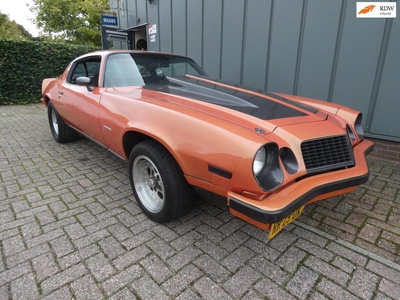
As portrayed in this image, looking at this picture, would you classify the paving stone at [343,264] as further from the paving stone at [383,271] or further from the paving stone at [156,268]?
the paving stone at [156,268]

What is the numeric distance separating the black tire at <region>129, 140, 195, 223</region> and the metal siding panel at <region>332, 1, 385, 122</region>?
3.45 m

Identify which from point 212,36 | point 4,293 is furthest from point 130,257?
point 212,36

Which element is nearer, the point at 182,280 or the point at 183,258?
the point at 182,280

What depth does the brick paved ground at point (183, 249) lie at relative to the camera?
1.62 m

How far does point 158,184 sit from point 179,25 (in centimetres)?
569

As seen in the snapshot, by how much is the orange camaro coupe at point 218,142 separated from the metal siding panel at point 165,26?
4.54 m

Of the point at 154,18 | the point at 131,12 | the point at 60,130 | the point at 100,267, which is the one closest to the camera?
the point at 100,267

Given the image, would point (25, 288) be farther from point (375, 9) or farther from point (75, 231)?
point (375, 9)

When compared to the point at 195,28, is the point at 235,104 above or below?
below

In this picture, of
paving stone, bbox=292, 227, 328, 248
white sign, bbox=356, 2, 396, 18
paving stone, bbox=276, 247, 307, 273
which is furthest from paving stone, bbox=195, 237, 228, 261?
white sign, bbox=356, 2, 396, 18

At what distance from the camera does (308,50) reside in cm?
429

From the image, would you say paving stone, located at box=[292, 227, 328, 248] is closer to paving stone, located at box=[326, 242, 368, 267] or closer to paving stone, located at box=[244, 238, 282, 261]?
paving stone, located at box=[326, 242, 368, 267]

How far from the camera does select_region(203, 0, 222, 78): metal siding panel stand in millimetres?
5562

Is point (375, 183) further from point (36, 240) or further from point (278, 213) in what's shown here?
point (36, 240)
